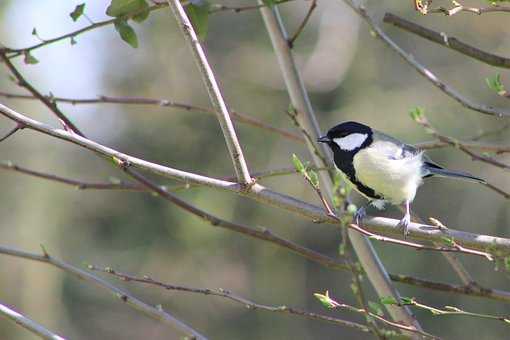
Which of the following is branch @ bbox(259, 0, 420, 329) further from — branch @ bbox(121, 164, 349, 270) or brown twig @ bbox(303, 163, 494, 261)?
brown twig @ bbox(303, 163, 494, 261)

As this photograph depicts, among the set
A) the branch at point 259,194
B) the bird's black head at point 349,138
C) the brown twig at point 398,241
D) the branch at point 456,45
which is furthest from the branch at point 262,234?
the bird's black head at point 349,138

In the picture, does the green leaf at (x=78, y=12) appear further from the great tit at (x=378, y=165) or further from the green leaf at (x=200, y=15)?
the great tit at (x=378, y=165)

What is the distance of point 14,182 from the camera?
27.6ft

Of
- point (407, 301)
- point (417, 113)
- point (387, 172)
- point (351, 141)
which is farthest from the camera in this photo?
point (351, 141)

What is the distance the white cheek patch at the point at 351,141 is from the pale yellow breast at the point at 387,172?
59mm

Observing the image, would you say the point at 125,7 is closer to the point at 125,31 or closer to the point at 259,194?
the point at 125,31

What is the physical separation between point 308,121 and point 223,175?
20.7 feet

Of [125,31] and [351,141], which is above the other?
[351,141]

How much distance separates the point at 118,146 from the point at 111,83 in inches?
31.7

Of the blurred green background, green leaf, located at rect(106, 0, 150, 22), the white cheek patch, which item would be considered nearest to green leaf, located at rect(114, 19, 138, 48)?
green leaf, located at rect(106, 0, 150, 22)

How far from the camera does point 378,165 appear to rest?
2992 mm

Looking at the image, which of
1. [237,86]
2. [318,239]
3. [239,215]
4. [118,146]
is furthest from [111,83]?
[318,239]

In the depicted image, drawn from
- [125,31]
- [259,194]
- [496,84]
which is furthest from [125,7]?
[496,84]

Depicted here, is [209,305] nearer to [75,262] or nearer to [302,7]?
[75,262]
